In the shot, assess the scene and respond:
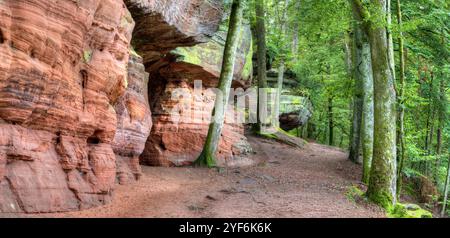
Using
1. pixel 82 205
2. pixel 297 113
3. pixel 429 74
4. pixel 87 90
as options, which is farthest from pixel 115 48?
pixel 297 113

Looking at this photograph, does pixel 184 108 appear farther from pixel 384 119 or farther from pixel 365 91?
pixel 384 119

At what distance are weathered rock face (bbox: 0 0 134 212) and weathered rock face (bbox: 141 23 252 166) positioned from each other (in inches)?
258

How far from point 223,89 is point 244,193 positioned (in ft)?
18.3

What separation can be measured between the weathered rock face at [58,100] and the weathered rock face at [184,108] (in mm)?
6560

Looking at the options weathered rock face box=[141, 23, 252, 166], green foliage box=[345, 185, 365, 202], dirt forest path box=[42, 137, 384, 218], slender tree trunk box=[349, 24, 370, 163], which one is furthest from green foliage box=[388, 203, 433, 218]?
weathered rock face box=[141, 23, 252, 166]

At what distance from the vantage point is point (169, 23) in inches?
513

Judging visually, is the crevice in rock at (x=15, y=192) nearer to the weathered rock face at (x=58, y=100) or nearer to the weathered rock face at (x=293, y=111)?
the weathered rock face at (x=58, y=100)

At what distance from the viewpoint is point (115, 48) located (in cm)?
961

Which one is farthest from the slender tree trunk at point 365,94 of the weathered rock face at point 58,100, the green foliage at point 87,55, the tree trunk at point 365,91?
the green foliage at point 87,55

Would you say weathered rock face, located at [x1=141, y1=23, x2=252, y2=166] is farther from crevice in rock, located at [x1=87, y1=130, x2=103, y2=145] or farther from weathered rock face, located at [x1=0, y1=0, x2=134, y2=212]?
crevice in rock, located at [x1=87, y1=130, x2=103, y2=145]

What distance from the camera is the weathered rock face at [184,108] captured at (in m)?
16.3

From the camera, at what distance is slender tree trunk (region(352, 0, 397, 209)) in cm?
1070
